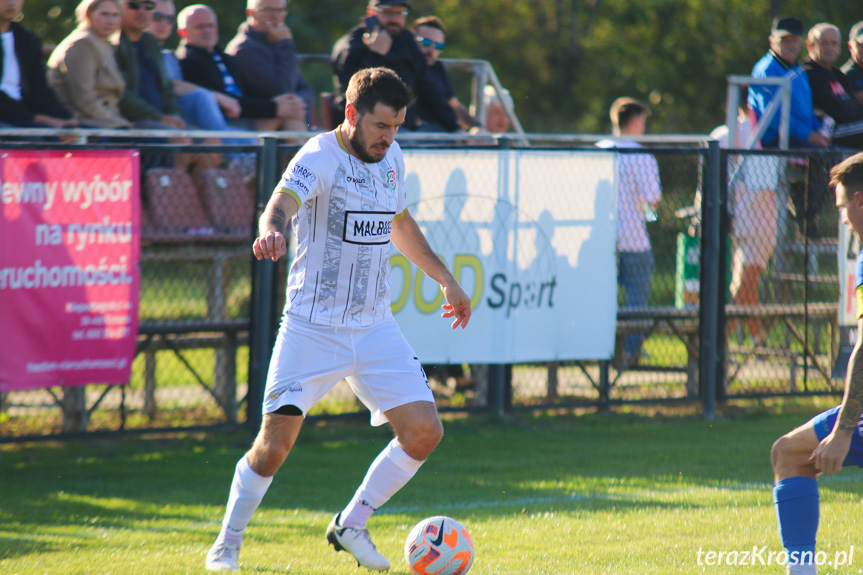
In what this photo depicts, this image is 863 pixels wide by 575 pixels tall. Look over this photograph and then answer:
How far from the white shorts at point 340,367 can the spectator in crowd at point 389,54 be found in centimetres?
430

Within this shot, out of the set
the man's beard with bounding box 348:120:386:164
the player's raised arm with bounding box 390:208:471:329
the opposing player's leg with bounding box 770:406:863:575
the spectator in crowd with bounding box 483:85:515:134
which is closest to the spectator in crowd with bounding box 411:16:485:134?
the spectator in crowd with bounding box 483:85:515:134

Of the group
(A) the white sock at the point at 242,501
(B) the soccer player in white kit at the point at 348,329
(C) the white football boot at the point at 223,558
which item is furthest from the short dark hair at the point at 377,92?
(C) the white football boot at the point at 223,558

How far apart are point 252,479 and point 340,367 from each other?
66cm

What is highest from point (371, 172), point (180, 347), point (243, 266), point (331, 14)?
point (331, 14)

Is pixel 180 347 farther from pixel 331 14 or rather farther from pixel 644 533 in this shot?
pixel 331 14

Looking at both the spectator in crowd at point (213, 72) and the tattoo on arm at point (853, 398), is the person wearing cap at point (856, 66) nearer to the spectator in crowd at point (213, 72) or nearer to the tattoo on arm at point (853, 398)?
the spectator in crowd at point (213, 72)

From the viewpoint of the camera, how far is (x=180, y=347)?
827 cm

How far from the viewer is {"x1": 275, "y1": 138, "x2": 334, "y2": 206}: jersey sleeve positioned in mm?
4730

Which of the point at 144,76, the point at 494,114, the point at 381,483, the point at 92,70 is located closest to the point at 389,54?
the point at 144,76

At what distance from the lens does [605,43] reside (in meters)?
31.5

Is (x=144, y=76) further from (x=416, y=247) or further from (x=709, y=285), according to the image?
(x=709, y=285)

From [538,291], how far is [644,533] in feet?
10.4

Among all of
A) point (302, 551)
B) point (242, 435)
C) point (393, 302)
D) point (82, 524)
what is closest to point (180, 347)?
point (242, 435)

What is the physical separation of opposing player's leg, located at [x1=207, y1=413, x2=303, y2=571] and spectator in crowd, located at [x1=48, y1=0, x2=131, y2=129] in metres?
4.30
